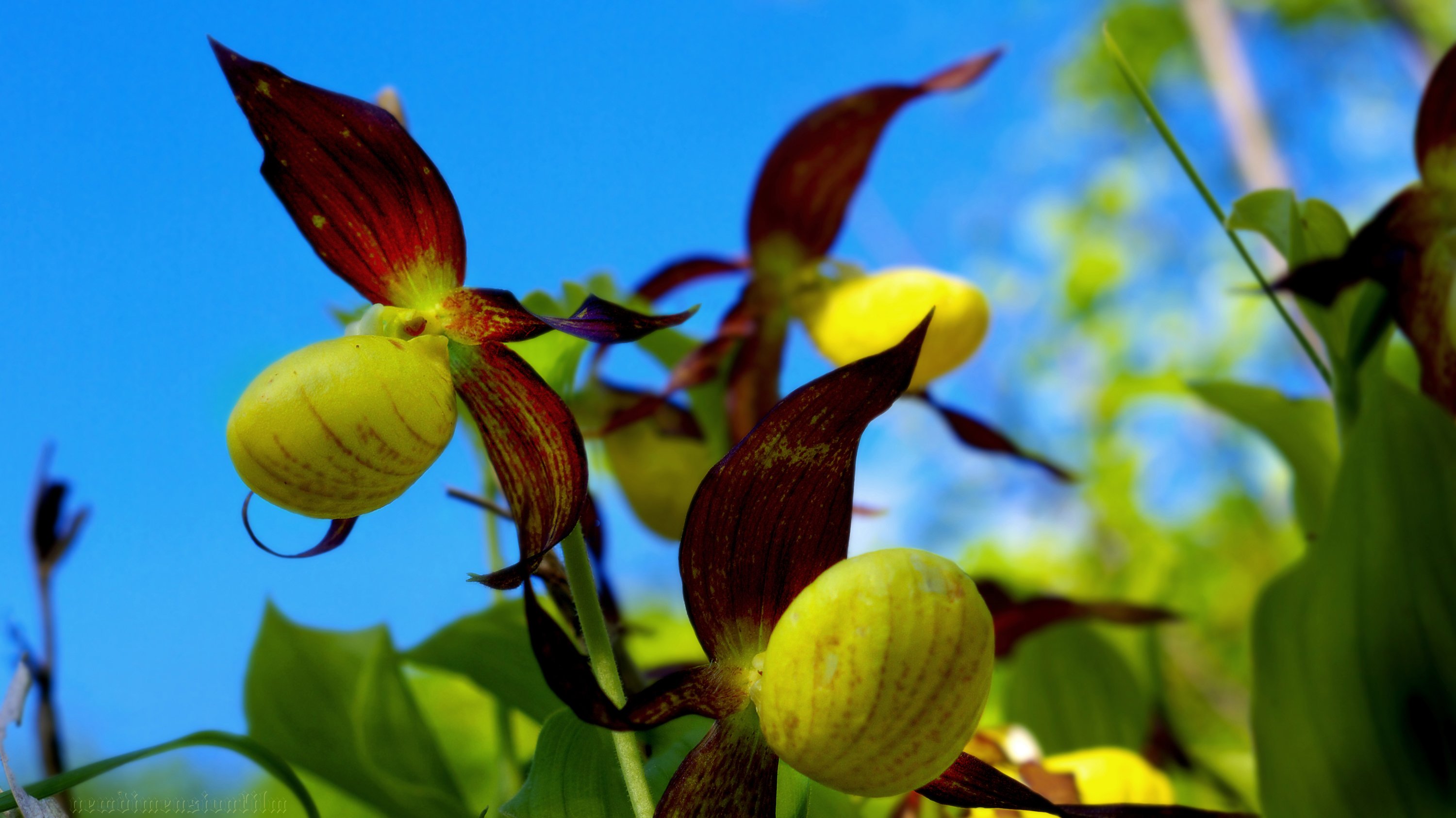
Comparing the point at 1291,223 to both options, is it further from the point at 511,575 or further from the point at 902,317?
the point at 511,575

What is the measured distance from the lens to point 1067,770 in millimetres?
502

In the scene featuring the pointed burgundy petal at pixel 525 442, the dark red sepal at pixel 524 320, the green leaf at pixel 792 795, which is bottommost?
the green leaf at pixel 792 795

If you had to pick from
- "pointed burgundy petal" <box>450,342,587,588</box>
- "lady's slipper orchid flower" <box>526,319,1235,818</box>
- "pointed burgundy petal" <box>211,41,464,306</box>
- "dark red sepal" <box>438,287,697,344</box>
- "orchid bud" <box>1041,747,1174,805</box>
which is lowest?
"orchid bud" <box>1041,747,1174,805</box>

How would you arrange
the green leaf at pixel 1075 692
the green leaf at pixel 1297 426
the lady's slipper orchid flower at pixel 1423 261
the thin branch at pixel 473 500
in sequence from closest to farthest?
1. the thin branch at pixel 473 500
2. the lady's slipper orchid flower at pixel 1423 261
3. the green leaf at pixel 1297 426
4. the green leaf at pixel 1075 692

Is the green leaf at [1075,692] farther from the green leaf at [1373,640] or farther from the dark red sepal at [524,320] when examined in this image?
the dark red sepal at [524,320]

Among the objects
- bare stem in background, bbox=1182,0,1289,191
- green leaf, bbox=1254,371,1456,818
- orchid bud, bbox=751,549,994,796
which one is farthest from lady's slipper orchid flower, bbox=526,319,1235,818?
bare stem in background, bbox=1182,0,1289,191

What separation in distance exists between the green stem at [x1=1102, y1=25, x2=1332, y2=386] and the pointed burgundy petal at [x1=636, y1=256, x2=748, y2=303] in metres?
0.31

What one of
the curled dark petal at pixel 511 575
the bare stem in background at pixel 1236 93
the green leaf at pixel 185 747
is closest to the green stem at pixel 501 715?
the green leaf at pixel 185 747

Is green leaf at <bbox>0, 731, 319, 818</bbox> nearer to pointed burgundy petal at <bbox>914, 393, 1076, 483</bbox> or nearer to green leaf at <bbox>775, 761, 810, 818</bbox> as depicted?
green leaf at <bbox>775, 761, 810, 818</bbox>

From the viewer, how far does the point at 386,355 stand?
12.9 inches

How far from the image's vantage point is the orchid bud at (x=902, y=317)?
612 mm

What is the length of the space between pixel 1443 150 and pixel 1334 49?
9.26m

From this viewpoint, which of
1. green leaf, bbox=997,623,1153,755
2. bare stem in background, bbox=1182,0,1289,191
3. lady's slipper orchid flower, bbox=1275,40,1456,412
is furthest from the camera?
bare stem in background, bbox=1182,0,1289,191

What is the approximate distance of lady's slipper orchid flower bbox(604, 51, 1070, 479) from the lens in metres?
0.63
